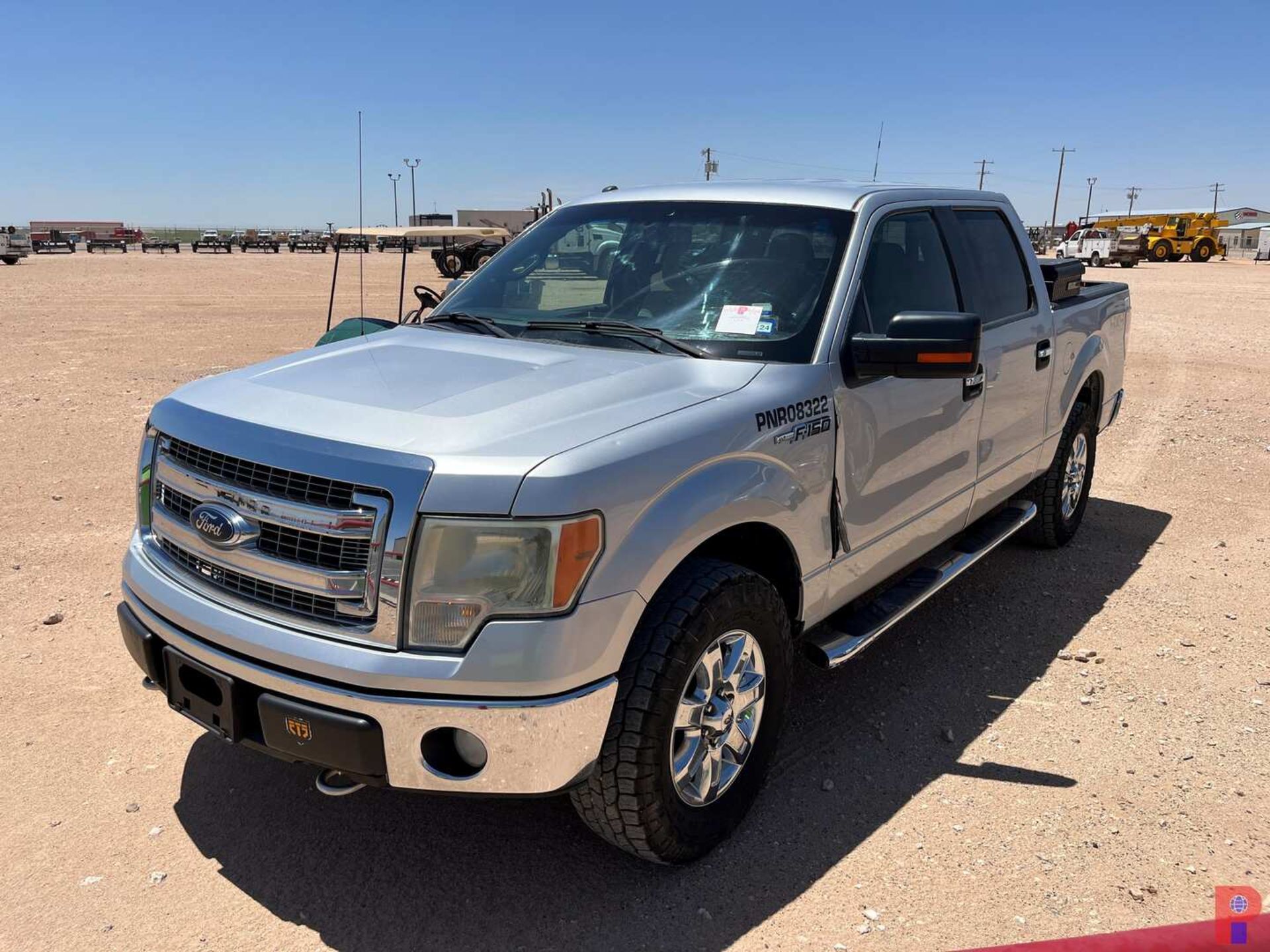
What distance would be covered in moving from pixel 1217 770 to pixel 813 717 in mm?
1410

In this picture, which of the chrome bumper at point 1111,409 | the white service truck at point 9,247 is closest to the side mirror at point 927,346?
the chrome bumper at point 1111,409

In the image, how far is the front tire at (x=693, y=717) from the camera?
260cm

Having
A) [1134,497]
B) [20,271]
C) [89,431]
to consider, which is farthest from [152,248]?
[1134,497]

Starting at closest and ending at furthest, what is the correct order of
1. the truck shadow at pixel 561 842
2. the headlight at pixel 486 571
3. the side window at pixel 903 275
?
the headlight at pixel 486 571, the truck shadow at pixel 561 842, the side window at pixel 903 275

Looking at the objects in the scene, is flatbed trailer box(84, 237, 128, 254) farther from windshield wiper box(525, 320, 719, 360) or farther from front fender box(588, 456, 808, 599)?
front fender box(588, 456, 808, 599)

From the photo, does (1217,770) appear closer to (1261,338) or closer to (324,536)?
(324,536)

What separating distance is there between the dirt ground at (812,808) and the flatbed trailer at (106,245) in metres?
70.2

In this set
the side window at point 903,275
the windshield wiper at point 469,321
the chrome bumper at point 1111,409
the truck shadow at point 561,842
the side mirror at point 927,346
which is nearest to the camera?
the truck shadow at point 561,842

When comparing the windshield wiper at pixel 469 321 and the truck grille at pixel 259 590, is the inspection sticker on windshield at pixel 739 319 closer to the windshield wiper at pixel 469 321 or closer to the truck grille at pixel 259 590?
the windshield wiper at pixel 469 321

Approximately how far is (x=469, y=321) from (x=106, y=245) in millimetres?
76315

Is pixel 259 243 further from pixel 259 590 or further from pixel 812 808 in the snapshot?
pixel 812 808

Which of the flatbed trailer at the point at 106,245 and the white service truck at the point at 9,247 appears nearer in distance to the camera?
the white service truck at the point at 9,247

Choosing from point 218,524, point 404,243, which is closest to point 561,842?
point 218,524

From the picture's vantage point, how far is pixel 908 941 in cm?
269
